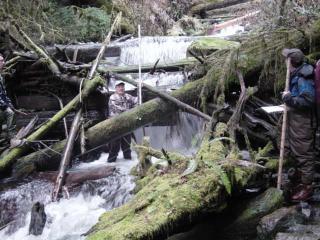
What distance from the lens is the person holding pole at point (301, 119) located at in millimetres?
6109

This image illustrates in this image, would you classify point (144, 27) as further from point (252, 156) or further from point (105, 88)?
point (252, 156)

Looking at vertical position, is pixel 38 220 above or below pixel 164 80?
below

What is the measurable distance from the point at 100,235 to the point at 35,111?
7389mm

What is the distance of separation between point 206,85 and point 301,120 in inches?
137

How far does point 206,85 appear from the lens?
9.47 metres

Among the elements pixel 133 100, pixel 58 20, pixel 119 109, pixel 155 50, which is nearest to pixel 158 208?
pixel 119 109

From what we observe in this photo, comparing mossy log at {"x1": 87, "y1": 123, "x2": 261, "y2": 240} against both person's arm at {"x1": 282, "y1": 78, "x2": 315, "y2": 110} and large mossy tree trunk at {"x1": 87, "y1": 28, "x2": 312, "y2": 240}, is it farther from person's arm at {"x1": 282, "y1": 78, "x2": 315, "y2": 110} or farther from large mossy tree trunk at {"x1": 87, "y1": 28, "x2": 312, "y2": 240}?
person's arm at {"x1": 282, "y1": 78, "x2": 315, "y2": 110}

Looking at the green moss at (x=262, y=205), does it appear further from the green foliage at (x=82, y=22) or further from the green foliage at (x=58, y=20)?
the green foliage at (x=82, y=22)

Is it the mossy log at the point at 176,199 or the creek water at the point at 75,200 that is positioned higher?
the mossy log at the point at 176,199

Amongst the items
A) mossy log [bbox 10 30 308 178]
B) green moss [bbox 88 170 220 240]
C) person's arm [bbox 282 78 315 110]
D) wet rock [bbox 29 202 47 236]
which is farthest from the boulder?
mossy log [bbox 10 30 308 178]

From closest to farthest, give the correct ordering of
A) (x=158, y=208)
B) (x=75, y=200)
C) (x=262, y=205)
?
(x=158, y=208)
(x=262, y=205)
(x=75, y=200)

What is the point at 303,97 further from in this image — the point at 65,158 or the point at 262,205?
the point at 65,158

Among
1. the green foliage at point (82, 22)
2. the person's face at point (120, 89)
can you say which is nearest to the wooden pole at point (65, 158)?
the person's face at point (120, 89)

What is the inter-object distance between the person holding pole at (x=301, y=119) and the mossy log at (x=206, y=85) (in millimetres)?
2544
